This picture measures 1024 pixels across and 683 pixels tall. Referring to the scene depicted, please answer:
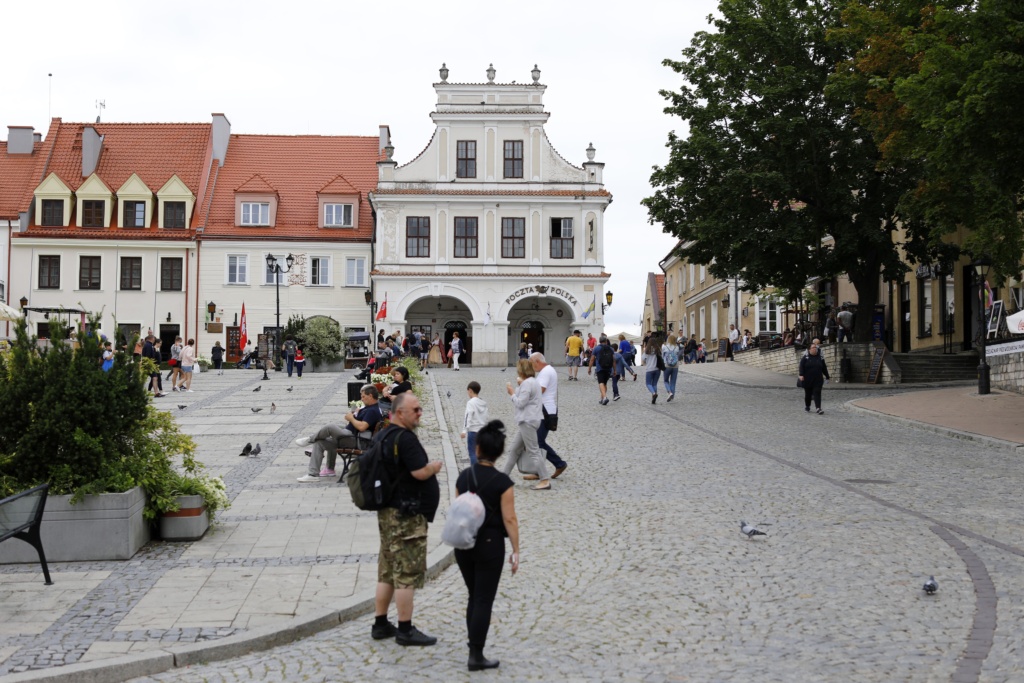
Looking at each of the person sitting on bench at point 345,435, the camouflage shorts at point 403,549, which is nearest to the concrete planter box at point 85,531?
the camouflage shorts at point 403,549

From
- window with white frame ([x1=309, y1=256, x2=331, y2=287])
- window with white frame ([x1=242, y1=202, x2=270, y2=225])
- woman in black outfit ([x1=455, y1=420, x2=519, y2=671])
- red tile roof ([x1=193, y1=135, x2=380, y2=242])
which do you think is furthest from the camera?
window with white frame ([x1=242, y1=202, x2=270, y2=225])

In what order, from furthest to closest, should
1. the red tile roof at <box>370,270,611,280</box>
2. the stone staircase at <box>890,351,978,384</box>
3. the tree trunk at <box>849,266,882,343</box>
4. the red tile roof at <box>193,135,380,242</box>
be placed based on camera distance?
the red tile roof at <box>193,135,380,242</box> → the red tile roof at <box>370,270,611,280</box> → the stone staircase at <box>890,351,978,384</box> → the tree trunk at <box>849,266,882,343</box>

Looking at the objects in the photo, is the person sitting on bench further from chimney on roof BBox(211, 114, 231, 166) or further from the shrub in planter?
chimney on roof BBox(211, 114, 231, 166)

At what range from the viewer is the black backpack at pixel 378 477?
7.10 meters

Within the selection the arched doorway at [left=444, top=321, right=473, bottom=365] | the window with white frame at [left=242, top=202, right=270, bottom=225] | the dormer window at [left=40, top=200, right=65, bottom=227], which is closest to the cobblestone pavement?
the arched doorway at [left=444, top=321, right=473, bottom=365]

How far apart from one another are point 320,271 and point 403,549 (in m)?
49.3

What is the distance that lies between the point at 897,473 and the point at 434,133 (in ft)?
135

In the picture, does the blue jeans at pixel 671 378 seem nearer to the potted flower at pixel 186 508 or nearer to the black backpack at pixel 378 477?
the potted flower at pixel 186 508

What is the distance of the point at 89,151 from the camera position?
2217 inches

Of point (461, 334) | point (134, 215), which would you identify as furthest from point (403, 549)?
point (134, 215)

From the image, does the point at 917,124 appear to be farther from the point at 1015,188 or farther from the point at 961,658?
the point at 961,658

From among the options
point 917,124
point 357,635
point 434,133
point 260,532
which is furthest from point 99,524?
point 434,133

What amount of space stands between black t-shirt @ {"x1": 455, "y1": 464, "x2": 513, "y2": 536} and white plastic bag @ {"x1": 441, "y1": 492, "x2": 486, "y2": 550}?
17 centimetres

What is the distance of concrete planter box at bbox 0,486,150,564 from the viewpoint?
931 cm
